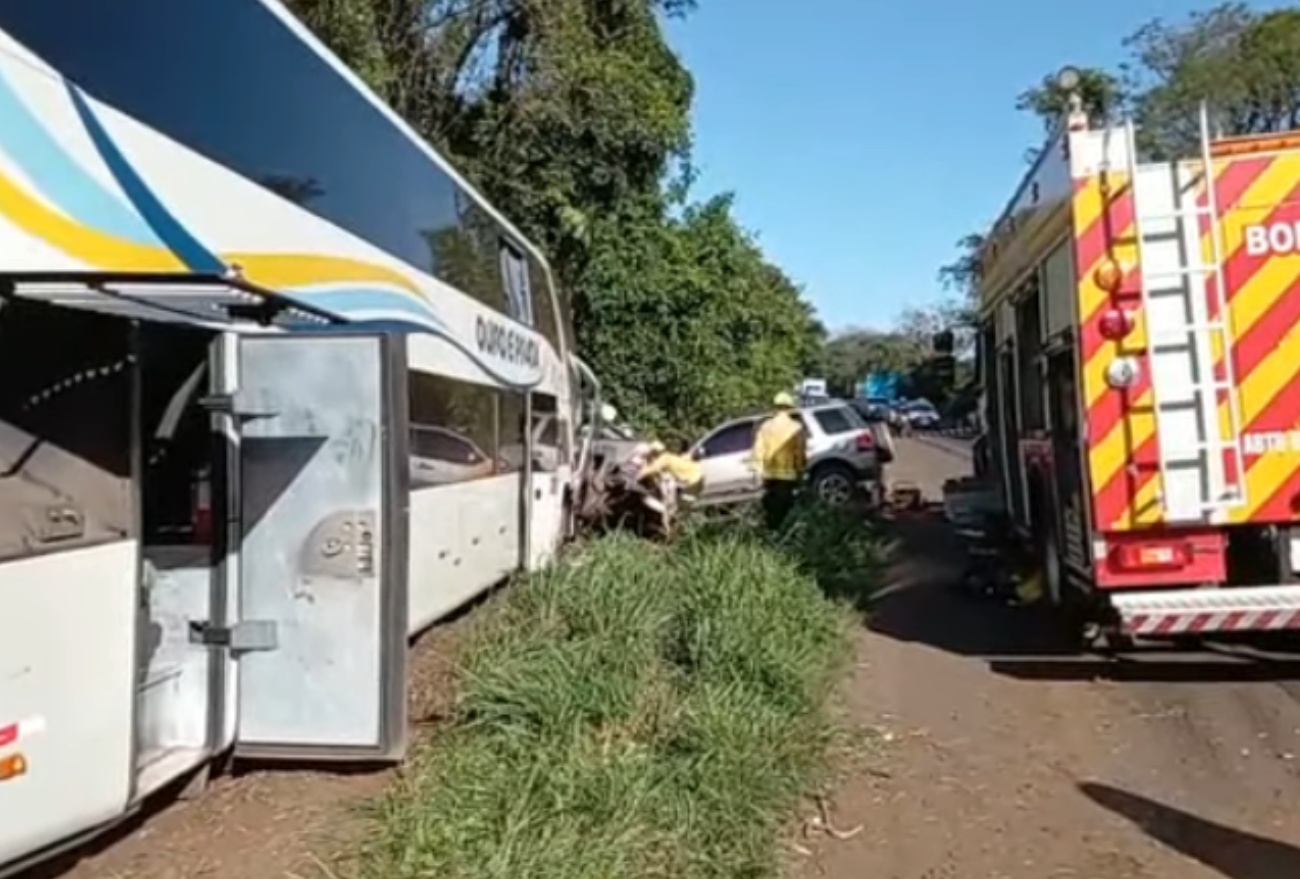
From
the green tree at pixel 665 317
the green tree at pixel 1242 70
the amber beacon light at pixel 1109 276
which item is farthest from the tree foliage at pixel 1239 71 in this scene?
the amber beacon light at pixel 1109 276

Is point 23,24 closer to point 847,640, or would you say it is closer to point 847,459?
point 847,640

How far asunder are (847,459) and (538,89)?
7.41m

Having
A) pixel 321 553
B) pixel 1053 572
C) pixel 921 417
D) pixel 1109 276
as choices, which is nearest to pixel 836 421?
pixel 1053 572

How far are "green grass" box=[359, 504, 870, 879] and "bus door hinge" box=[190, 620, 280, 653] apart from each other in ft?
2.79

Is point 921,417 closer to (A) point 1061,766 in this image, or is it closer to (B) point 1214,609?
(B) point 1214,609

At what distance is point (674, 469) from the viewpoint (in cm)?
1764

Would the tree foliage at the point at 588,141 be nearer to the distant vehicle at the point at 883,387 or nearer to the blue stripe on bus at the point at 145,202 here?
the blue stripe on bus at the point at 145,202

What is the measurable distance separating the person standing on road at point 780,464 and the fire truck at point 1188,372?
277 inches

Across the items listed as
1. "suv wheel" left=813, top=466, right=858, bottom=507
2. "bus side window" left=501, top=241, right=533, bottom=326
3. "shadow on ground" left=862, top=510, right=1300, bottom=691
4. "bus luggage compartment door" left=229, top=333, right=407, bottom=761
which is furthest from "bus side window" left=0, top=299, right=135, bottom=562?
"suv wheel" left=813, top=466, right=858, bottom=507

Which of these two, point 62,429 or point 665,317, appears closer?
point 62,429

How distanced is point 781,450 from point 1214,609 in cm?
760

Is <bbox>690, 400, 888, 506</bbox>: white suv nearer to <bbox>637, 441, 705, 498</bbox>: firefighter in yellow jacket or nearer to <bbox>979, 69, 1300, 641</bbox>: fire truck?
<bbox>637, 441, 705, 498</bbox>: firefighter in yellow jacket

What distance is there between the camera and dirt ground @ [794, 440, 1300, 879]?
5832mm

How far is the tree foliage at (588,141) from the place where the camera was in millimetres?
23281
